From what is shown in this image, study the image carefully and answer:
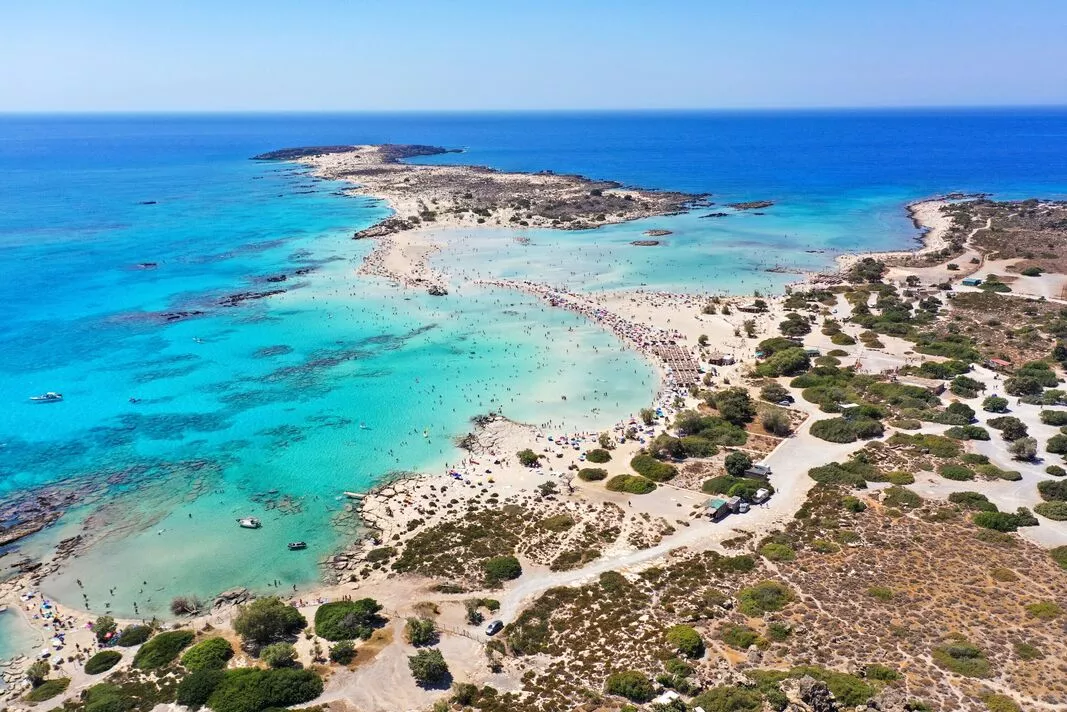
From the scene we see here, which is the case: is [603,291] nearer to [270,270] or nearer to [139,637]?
[270,270]

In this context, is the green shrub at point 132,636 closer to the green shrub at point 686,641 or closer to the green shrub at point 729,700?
the green shrub at point 686,641

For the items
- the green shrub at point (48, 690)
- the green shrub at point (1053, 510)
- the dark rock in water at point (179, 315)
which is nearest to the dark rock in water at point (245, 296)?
the dark rock in water at point (179, 315)

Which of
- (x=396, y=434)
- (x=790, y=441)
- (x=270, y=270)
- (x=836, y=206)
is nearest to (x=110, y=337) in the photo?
(x=270, y=270)

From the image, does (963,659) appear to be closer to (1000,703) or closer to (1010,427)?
(1000,703)

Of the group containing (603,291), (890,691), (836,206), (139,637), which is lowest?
(139,637)

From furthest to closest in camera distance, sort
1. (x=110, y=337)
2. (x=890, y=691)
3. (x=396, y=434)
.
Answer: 1. (x=110, y=337)
2. (x=396, y=434)
3. (x=890, y=691)

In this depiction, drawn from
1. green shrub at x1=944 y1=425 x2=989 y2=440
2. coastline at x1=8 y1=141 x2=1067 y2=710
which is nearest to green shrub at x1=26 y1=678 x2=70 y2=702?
coastline at x1=8 y1=141 x2=1067 y2=710
